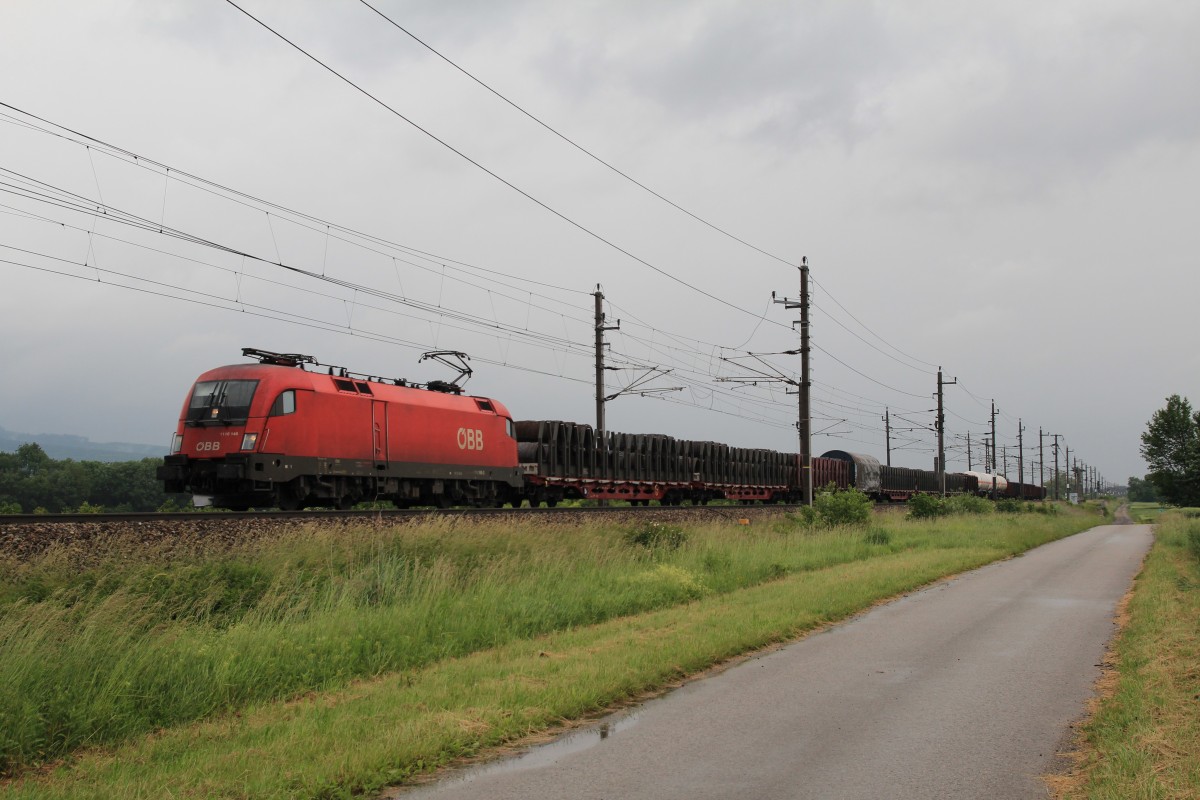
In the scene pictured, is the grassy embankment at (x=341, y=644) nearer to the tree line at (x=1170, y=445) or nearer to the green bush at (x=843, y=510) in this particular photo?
the green bush at (x=843, y=510)

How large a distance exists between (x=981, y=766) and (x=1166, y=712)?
227 cm

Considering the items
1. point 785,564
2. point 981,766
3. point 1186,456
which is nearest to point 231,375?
point 785,564

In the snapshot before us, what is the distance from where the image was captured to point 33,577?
11.0 metres

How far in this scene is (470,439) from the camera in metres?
27.6

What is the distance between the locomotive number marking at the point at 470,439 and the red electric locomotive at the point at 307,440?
0.07 metres

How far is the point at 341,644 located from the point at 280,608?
89.0 inches

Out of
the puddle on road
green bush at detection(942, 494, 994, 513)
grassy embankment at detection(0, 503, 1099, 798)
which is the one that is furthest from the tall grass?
green bush at detection(942, 494, 994, 513)

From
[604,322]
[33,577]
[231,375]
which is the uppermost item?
[604,322]

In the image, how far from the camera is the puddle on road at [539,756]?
235 inches

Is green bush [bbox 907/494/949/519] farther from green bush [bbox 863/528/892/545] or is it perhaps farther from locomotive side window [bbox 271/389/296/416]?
locomotive side window [bbox 271/389/296/416]

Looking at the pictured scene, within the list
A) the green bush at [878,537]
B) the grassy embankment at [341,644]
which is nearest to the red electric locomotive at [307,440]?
the grassy embankment at [341,644]

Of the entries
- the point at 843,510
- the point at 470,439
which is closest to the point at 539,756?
the point at 470,439

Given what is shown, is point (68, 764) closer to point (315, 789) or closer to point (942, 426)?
point (315, 789)

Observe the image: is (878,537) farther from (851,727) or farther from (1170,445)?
(1170,445)
